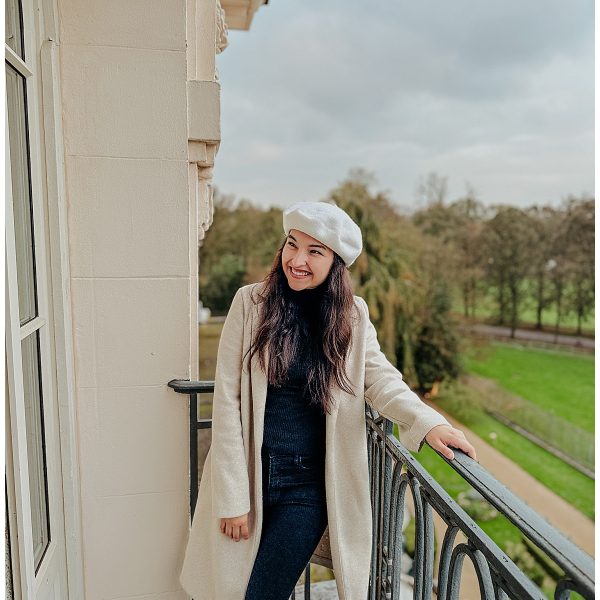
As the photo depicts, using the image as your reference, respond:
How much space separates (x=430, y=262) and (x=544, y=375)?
432cm

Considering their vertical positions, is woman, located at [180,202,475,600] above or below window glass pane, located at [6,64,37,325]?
below

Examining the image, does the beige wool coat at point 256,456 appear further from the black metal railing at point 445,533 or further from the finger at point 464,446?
the finger at point 464,446

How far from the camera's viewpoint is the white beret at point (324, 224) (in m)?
1.29

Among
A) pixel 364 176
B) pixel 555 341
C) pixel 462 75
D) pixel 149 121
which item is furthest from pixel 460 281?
pixel 149 121

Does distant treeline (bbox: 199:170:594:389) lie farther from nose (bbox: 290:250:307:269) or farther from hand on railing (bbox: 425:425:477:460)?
hand on railing (bbox: 425:425:477:460)

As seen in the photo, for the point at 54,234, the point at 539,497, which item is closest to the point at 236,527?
the point at 54,234

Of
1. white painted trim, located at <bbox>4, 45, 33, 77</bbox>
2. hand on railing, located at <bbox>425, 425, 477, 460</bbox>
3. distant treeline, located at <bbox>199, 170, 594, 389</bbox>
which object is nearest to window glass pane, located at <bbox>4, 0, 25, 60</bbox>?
white painted trim, located at <bbox>4, 45, 33, 77</bbox>

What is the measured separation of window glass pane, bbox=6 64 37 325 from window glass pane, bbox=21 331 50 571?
0.10 metres

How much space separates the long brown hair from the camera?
1.36 metres

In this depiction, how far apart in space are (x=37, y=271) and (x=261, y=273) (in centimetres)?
1154

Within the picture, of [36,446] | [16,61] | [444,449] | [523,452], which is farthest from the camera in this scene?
[523,452]

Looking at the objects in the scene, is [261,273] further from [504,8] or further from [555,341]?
[504,8]

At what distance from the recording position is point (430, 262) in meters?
13.7

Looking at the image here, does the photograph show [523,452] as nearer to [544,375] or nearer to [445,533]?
[544,375]
